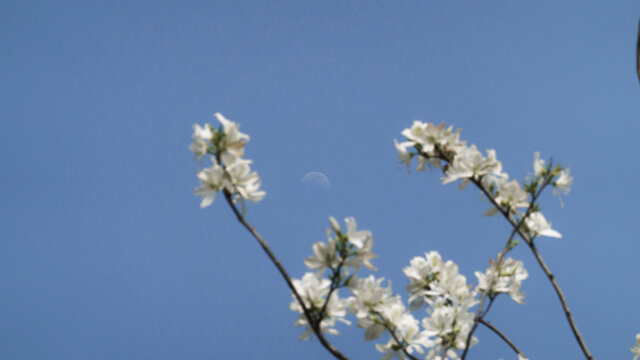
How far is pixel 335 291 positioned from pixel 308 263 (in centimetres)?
16

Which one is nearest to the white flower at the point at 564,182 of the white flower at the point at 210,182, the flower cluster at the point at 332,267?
the flower cluster at the point at 332,267

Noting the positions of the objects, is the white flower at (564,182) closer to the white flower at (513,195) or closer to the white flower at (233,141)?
the white flower at (513,195)

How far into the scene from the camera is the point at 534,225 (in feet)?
6.76

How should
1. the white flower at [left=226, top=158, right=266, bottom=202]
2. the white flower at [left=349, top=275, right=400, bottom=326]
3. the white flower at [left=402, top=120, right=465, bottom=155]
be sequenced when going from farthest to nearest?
the white flower at [left=402, top=120, right=465, bottom=155]
the white flower at [left=349, top=275, right=400, bottom=326]
the white flower at [left=226, top=158, right=266, bottom=202]

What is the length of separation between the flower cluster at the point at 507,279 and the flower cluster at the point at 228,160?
979 mm

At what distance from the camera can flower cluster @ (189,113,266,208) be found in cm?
158

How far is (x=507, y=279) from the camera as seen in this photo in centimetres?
Result: 206

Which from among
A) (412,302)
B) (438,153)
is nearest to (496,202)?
(438,153)

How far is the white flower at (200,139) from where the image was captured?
5.11 ft

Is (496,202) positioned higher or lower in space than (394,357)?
higher

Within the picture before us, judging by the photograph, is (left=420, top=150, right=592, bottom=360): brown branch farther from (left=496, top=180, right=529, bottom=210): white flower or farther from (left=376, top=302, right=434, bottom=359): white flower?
(left=376, top=302, right=434, bottom=359): white flower

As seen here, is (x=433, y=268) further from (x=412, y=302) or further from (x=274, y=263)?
(x=274, y=263)

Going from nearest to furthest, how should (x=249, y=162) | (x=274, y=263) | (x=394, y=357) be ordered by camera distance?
(x=274, y=263), (x=249, y=162), (x=394, y=357)

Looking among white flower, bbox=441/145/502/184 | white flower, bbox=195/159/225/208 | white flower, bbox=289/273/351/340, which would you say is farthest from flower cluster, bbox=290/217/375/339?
white flower, bbox=441/145/502/184
